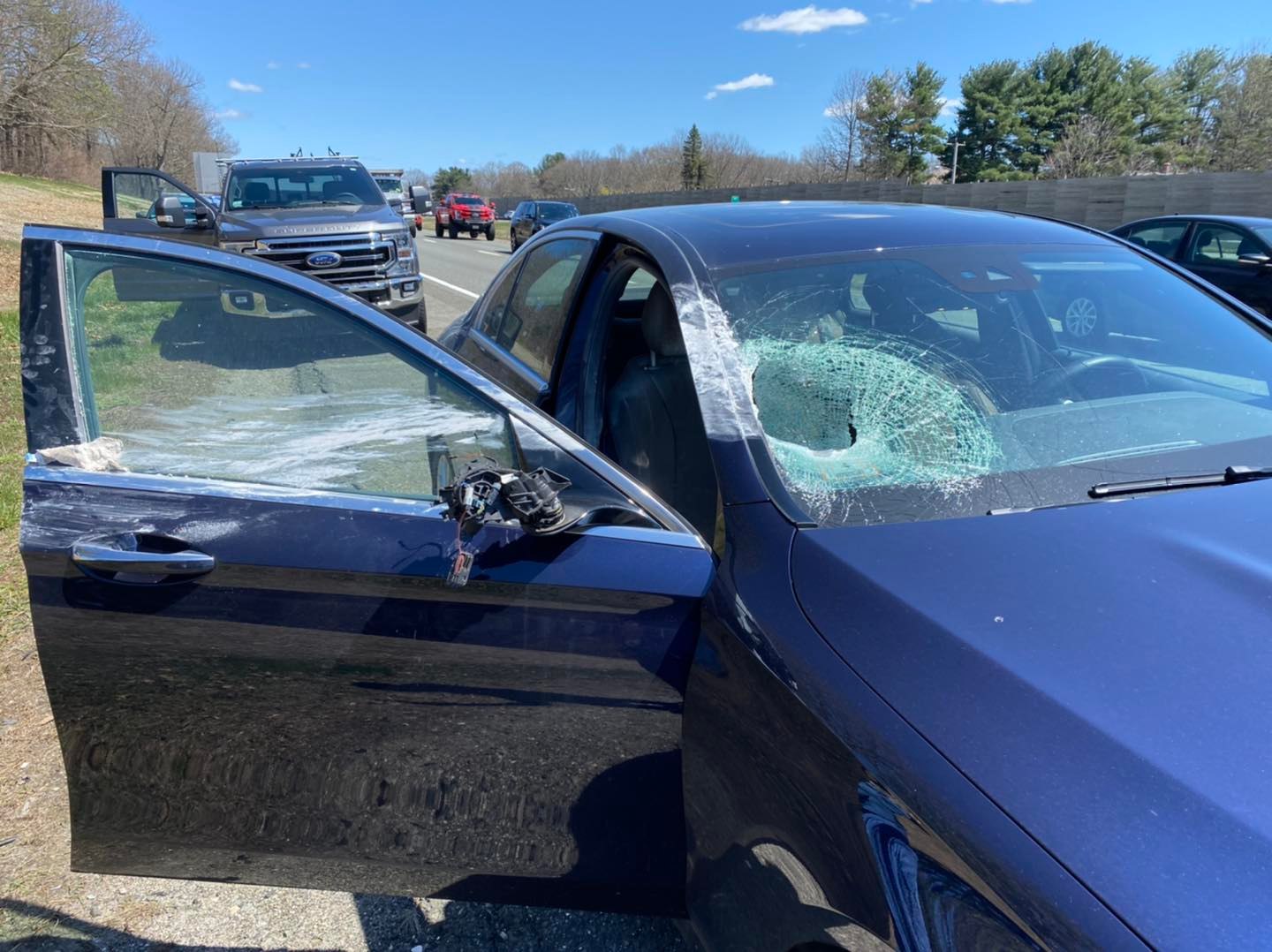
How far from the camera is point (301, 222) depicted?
9711 mm

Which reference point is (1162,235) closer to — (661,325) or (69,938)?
(661,325)

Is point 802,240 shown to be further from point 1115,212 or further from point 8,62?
point 8,62

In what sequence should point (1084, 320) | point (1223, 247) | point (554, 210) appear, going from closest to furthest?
point (1084, 320)
point (1223, 247)
point (554, 210)

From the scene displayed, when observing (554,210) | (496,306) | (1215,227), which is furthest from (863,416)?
(554,210)

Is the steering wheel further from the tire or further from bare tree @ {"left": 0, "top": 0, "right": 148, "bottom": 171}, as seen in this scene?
bare tree @ {"left": 0, "top": 0, "right": 148, "bottom": 171}

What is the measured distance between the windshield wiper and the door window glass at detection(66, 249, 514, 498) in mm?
1209

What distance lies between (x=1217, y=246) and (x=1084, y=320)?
9.96 meters

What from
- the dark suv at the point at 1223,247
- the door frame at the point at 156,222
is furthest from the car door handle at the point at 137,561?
the dark suv at the point at 1223,247

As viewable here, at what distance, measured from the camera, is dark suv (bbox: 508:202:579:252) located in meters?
28.1

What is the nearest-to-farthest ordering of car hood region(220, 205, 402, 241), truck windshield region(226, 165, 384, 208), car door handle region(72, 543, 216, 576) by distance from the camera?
1. car door handle region(72, 543, 216, 576)
2. car hood region(220, 205, 402, 241)
3. truck windshield region(226, 165, 384, 208)

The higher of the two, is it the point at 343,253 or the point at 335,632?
the point at 343,253

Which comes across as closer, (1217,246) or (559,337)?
(559,337)

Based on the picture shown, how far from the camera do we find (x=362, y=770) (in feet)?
5.86

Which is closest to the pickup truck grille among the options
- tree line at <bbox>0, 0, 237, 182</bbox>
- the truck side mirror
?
the truck side mirror
